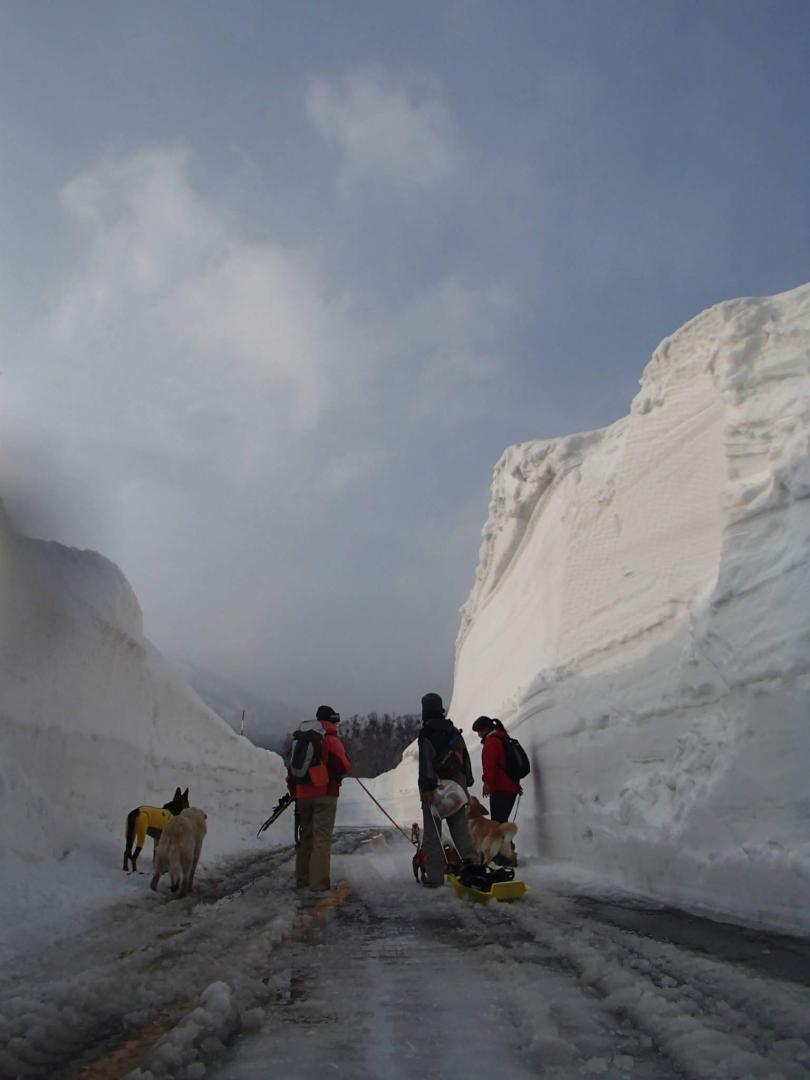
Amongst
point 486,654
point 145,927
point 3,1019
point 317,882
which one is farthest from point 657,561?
point 486,654

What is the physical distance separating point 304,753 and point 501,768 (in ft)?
8.10

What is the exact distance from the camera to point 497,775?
26.3ft

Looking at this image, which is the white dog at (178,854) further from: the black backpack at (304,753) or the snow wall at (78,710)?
the black backpack at (304,753)

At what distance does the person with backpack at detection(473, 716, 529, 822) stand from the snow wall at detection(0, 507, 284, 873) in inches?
155

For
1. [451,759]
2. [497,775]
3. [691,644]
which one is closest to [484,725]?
[497,775]

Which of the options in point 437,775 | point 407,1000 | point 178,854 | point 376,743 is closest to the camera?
point 407,1000

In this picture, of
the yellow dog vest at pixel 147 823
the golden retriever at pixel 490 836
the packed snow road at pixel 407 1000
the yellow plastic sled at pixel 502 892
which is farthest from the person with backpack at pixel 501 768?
the yellow dog vest at pixel 147 823

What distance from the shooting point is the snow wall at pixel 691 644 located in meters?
4.99

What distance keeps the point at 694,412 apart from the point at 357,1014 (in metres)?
9.34

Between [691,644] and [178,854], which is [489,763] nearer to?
[691,644]

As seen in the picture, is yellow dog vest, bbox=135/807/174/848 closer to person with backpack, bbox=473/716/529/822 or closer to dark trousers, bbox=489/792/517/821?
person with backpack, bbox=473/716/529/822

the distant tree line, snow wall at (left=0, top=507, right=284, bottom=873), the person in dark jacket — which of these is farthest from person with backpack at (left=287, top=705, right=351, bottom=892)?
the distant tree line

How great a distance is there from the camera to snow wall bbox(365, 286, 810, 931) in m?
4.99

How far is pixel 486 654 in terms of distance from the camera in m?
18.1
